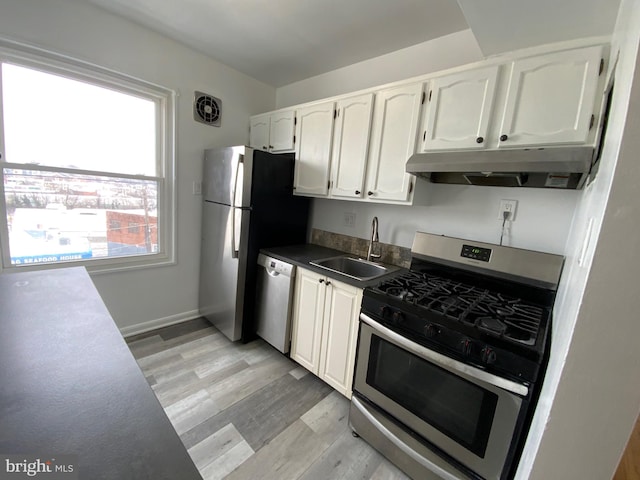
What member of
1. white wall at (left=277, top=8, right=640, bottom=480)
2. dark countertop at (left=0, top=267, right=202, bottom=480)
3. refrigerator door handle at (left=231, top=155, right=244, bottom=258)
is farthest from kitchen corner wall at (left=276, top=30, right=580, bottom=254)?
dark countertop at (left=0, top=267, right=202, bottom=480)

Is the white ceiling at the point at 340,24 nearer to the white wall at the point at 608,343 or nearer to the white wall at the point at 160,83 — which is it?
the white wall at the point at 160,83

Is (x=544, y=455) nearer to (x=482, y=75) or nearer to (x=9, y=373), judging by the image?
(x=9, y=373)

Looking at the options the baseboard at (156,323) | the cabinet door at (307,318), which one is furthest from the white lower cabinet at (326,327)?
the baseboard at (156,323)

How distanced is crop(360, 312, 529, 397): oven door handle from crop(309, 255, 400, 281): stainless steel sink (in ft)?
2.11

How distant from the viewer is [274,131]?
2535 millimetres

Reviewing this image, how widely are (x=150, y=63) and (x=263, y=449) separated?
2.88 meters

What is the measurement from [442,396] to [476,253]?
2.85 feet

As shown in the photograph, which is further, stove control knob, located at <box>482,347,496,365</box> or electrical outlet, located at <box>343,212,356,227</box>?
electrical outlet, located at <box>343,212,356,227</box>

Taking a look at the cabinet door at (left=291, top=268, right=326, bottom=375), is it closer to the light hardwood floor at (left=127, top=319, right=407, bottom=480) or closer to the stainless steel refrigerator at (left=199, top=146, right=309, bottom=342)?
the light hardwood floor at (left=127, top=319, right=407, bottom=480)

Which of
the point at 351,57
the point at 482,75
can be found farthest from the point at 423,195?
the point at 351,57

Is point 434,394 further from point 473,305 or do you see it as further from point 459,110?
point 459,110

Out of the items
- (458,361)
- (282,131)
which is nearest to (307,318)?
(458,361)

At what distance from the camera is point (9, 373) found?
632 millimetres

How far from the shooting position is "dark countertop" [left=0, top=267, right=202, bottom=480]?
0.44m
